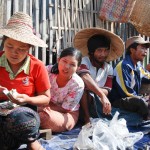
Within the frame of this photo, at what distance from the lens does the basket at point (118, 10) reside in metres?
5.84

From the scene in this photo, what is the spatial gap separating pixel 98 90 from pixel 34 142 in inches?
45.9

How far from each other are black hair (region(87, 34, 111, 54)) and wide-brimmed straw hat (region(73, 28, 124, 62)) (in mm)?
54

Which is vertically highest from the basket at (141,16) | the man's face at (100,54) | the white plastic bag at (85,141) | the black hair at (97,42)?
the basket at (141,16)

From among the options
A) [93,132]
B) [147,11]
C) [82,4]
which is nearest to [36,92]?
[93,132]

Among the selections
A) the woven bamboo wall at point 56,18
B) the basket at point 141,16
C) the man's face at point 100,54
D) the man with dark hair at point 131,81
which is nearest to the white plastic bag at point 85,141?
the man with dark hair at point 131,81

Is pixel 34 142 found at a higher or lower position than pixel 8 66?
lower

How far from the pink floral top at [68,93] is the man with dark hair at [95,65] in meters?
0.22

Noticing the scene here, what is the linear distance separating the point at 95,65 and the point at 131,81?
0.51 meters

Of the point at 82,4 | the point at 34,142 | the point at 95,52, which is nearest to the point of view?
the point at 34,142

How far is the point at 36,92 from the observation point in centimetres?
268

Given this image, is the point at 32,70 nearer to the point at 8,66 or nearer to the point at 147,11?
the point at 8,66

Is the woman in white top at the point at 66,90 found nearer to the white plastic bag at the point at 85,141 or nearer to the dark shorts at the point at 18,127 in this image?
the white plastic bag at the point at 85,141

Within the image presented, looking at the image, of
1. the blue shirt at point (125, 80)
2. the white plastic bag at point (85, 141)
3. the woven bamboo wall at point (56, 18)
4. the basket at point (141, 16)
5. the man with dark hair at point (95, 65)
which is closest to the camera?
the white plastic bag at point (85, 141)

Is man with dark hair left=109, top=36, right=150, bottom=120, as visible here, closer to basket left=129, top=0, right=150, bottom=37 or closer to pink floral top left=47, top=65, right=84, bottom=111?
pink floral top left=47, top=65, right=84, bottom=111
